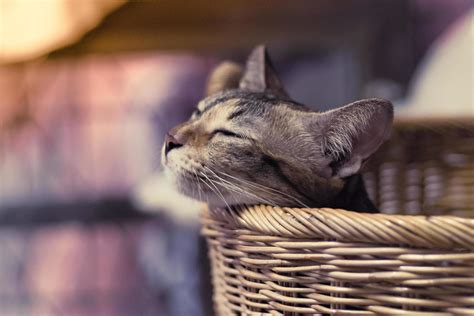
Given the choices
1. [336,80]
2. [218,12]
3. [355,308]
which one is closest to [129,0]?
[218,12]

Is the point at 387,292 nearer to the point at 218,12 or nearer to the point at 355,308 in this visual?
the point at 355,308

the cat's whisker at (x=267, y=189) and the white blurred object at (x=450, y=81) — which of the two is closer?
the cat's whisker at (x=267, y=189)

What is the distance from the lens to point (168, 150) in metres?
0.79

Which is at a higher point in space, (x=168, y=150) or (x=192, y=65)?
(x=192, y=65)

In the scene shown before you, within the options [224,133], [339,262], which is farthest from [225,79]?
[339,262]

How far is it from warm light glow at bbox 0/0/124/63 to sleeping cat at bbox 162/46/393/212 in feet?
3.01

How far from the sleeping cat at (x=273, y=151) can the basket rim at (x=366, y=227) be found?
9 centimetres

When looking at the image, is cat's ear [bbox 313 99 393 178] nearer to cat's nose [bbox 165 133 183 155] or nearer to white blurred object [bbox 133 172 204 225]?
cat's nose [bbox 165 133 183 155]

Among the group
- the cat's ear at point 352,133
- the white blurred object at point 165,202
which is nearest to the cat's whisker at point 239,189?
the cat's ear at point 352,133

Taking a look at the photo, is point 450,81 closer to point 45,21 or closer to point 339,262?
→ point 339,262

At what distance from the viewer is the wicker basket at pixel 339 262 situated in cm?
52

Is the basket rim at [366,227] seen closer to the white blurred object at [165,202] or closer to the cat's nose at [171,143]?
the cat's nose at [171,143]

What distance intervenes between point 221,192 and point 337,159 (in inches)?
6.6

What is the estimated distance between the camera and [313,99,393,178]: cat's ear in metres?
0.70
